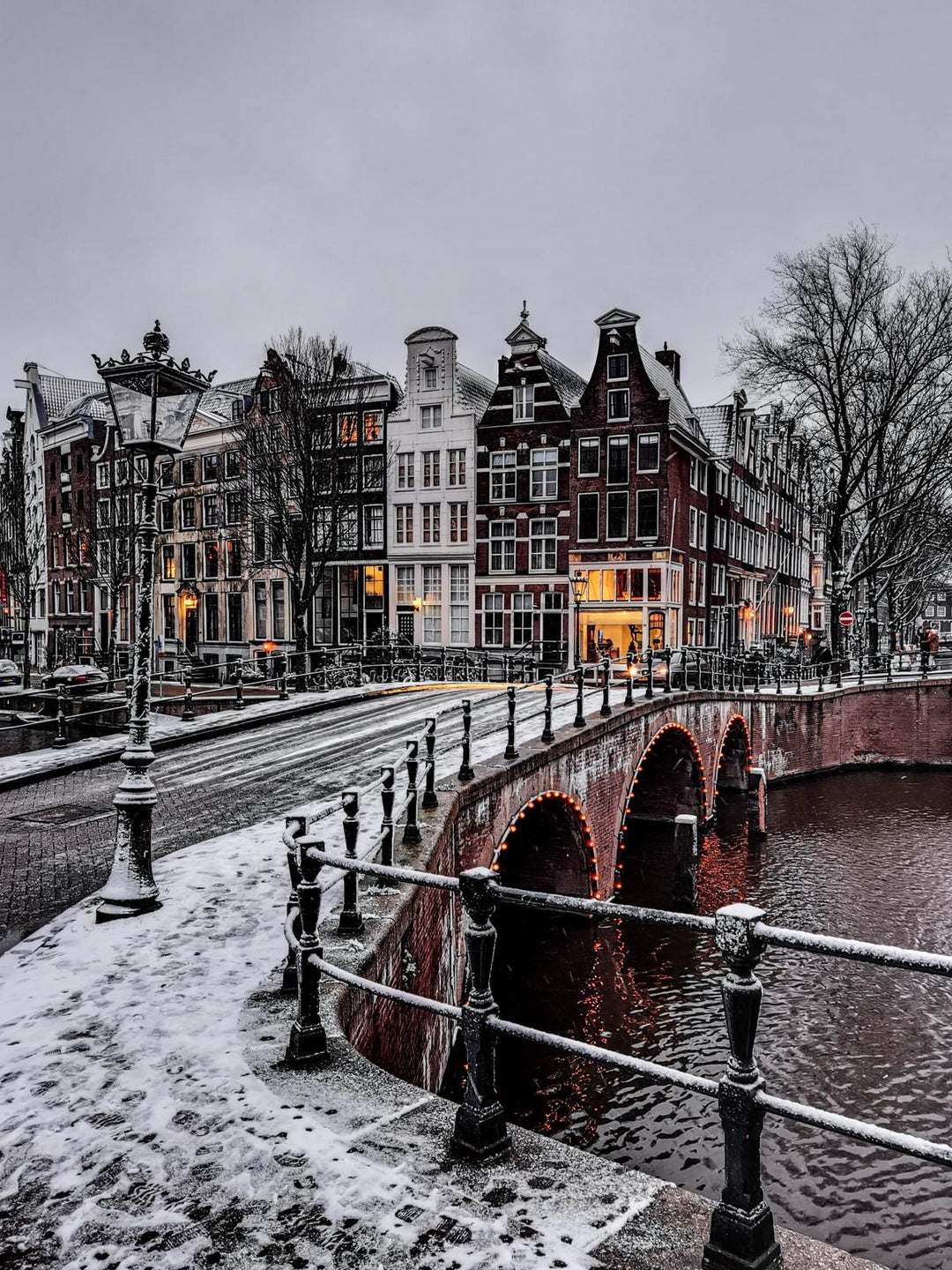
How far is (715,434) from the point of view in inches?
1686

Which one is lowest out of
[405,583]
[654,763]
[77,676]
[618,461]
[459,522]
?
[654,763]

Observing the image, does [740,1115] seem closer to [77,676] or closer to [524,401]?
[77,676]


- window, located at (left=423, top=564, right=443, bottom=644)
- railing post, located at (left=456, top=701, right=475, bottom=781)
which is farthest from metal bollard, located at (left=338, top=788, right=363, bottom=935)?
window, located at (left=423, top=564, right=443, bottom=644)

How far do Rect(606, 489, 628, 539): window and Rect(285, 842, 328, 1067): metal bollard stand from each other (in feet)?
105

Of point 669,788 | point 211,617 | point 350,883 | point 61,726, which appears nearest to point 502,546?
point 211,617

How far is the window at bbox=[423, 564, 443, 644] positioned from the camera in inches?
1508

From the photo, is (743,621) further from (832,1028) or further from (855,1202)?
(855,1202)

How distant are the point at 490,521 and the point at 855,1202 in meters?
30.7

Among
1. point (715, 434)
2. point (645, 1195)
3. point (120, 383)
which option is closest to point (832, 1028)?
point (645, 1195)

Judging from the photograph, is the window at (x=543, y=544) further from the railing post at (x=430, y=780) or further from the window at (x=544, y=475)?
the railing post at (x=430, y=780)

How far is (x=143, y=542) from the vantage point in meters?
7.23

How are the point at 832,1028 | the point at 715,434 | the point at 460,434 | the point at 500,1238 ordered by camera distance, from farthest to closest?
1. the point at 715,434
2. the point at 460,434
3. the point at 832,1028
4. the point at 500,1238

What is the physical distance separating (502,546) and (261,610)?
1261cm

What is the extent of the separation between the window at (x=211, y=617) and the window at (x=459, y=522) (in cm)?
1335
